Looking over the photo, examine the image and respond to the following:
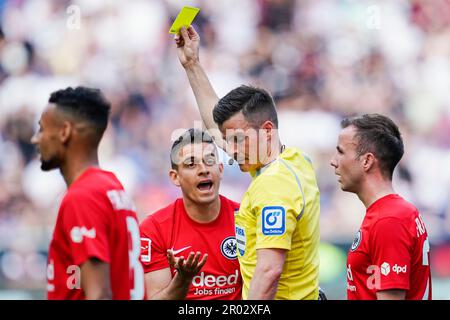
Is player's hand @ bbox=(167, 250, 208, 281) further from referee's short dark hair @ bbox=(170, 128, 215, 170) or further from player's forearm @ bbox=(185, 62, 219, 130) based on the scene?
player's forearm @ bbox=(185, 62, 219, 130)

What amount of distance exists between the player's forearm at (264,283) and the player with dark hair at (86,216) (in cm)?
71

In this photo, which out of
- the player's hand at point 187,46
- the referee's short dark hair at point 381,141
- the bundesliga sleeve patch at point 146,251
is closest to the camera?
the referee's short dark hair at point 381,141

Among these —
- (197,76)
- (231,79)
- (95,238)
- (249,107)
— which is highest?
(231,79)

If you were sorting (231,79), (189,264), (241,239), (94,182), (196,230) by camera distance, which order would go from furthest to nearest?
(231,79) < (196,230) < (241,239) < (189,264) < (94,182)

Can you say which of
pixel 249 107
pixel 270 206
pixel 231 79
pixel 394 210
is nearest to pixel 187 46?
pixel 249 107

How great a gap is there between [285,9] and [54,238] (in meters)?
8.04

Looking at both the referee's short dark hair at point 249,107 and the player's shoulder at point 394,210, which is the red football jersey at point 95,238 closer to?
the referee's short dark hair at point 249,107

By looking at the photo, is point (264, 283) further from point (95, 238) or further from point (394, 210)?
point (95, 238)

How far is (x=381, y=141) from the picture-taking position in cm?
491

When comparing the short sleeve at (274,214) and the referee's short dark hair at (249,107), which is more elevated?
the referee's short dark hair at (249,107)

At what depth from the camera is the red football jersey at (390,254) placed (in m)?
4.47

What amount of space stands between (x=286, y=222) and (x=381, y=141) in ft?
2.78

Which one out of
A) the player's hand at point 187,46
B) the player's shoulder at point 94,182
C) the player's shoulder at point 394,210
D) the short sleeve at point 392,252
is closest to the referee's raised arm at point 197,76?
the player's hand at point 187,46

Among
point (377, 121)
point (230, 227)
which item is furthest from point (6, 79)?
point (377, 121)
